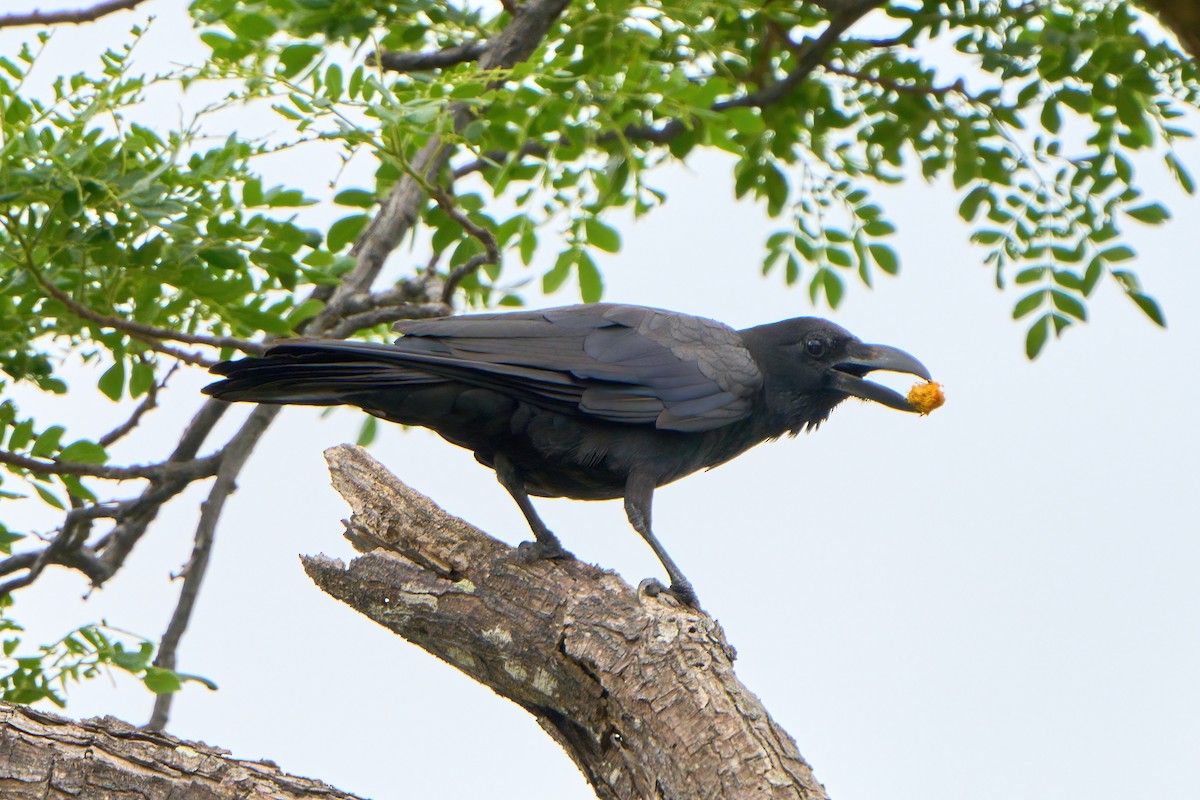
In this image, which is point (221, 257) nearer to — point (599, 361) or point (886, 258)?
point (599, 361)

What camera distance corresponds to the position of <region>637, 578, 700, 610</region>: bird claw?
11.9ft

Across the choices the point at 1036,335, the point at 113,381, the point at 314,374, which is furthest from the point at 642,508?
the point at 1036,335

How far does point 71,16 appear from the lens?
3664mm

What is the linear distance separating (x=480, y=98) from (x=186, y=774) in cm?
206

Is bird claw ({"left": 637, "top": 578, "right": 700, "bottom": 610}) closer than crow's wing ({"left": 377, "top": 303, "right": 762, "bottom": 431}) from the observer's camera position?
Yes

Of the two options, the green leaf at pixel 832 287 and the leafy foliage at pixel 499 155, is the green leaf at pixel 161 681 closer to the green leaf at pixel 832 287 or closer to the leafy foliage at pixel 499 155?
the leafy foliage at pixel 499 155

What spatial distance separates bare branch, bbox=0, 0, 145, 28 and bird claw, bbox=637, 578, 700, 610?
215 cm

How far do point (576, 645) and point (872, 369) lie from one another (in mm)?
1839

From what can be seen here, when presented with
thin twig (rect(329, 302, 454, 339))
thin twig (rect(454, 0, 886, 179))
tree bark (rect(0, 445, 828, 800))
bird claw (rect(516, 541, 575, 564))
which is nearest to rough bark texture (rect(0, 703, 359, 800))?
tree bark (rect(0, 445, 828, 800))

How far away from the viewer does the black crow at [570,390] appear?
12.5 feet

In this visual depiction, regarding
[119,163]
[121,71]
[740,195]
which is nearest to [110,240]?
[119,163]

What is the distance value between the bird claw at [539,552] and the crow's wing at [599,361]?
1.43ft

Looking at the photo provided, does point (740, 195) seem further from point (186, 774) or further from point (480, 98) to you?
point (186, 774)

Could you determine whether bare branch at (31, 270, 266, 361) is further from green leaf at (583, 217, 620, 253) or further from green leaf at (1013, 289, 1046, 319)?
green leaf at (1013, 289, 1046, 319)
